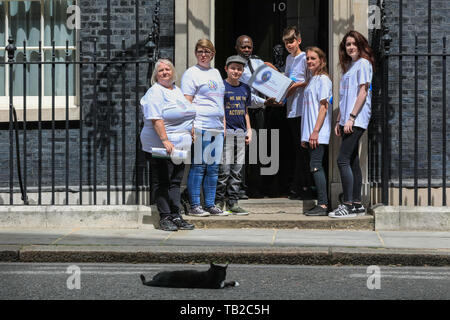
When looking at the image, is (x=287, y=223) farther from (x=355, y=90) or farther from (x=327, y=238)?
(x=355, y=90)

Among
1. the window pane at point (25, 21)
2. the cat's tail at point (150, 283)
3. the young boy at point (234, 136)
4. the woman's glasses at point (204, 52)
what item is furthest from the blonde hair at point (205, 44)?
the cat's tail at point (150, 283)

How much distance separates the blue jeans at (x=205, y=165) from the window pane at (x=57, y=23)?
2314 millimetres

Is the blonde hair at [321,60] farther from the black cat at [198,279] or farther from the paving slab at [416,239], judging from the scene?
the black cat at [198,279]

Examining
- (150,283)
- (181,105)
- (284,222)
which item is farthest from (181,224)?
(150,283)

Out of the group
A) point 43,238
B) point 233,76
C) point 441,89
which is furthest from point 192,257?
point 441,89

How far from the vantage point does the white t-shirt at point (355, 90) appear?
30.4ft

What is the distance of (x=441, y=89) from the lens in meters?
10.0

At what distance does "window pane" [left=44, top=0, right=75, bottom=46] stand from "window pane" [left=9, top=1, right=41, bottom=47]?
11 centimetres

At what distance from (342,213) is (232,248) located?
1.97 meters

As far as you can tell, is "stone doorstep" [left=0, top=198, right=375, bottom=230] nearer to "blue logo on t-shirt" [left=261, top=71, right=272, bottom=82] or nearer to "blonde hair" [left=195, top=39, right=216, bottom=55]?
"blue logo on t-shirt" [left=261, top=71, right=272, bottom=82]

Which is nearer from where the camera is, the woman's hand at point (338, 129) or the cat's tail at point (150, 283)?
the cat's tail at point (150, 283)

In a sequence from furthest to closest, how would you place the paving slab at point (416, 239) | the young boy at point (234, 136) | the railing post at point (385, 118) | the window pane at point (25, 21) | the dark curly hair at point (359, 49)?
the window pane at point (25, 21)
the young boy at point (234, 136)
the dark curly hair at point (359, 49)
the railing post at point (385, 118)
the paving slab at point (416, 239)

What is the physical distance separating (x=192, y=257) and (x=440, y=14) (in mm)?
4408
